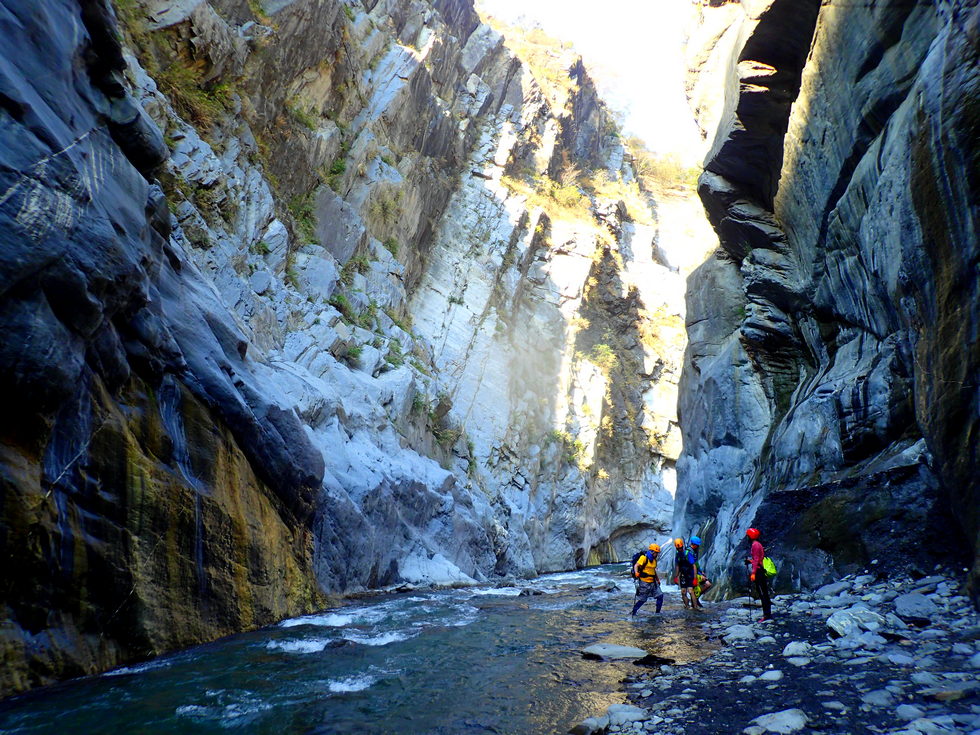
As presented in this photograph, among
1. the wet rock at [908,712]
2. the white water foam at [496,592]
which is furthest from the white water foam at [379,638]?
the wet rock at [908,712]

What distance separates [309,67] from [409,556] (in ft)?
68.4

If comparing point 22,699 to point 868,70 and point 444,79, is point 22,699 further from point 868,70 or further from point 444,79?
point 444,79

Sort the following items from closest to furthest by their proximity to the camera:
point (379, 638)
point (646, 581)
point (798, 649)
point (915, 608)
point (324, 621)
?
point (798, 649)
point (915, 608)
point (379, 638)
point (324, 621)
point (646, 581)

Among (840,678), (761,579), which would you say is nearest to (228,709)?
(840,678)

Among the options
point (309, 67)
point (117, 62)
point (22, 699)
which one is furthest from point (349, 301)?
point (22, 699)

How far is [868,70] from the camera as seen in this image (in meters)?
11.3

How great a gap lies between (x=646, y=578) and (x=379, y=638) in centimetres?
534

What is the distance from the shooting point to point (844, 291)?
1311 centimetres

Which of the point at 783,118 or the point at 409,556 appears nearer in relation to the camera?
the point at 783,118

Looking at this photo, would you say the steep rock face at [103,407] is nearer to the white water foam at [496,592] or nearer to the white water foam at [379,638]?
the white water foam at [379,638]

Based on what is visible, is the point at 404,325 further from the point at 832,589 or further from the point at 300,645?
the point at 832,589

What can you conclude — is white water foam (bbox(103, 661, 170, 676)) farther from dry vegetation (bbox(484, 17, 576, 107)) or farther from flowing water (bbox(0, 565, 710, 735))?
dry vegetation (bbox(484, 17, 576, 107))

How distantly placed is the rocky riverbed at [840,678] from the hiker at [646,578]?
2.98 meters

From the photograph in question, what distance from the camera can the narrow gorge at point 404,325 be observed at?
6828 mm
